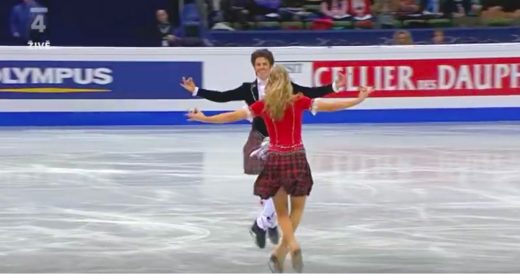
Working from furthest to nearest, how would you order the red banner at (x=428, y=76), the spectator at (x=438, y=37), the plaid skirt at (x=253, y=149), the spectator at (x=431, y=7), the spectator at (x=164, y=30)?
the spectator at (x=431, y=7) → the spectator at (x=164, y=30) → the spectator at (x=438, y=37) → the red banner at (x=428, y=76) → the plaid skirt at (x=253, y=149)

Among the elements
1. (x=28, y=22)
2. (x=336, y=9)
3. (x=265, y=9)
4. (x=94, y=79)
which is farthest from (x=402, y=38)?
(x=28, y=22)

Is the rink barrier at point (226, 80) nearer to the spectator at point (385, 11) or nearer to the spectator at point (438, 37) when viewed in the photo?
the spectator at point (438, 37)

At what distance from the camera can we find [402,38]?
61.3 ft

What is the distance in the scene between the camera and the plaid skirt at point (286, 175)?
713 centimetres

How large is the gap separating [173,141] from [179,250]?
6.64 m

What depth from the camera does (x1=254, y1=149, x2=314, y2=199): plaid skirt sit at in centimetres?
713

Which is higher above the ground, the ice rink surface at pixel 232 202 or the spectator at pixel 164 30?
the spectator at pixel 164 30

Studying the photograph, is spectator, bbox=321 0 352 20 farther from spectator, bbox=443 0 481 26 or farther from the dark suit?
the dark suit

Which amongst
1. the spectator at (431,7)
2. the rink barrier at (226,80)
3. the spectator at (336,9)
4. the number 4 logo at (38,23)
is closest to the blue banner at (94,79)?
the rink barrier at (226,80)

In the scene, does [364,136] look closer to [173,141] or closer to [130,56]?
[173,141]

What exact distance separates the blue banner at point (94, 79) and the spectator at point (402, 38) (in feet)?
11.6

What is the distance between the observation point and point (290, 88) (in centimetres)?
706

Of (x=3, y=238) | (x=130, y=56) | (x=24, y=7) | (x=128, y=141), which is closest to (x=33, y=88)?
(x=130, y=56)

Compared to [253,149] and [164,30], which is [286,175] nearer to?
[253,149]
